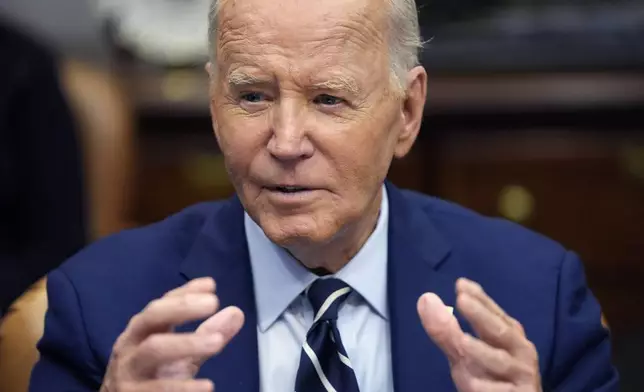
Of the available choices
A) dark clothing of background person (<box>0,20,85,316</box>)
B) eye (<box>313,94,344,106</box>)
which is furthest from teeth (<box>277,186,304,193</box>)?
dark clothing of background person (<box>0,20,85,316</box>)

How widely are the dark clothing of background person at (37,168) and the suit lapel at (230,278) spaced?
1.04 metres

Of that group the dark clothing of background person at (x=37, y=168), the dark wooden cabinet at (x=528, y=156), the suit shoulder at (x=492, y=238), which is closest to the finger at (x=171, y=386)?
the suit shoulder at (x=492, y=238)

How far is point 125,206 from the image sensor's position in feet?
9.10

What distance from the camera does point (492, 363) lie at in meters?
1.23

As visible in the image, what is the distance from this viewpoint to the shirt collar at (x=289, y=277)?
1558 millimetres

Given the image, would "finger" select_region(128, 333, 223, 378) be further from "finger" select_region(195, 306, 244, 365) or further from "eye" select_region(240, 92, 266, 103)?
"eye" select_region(240, 92, 266, 103)

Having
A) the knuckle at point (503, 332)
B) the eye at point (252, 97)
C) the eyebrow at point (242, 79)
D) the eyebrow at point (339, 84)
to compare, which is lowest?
the knuckle at point (503, 332)

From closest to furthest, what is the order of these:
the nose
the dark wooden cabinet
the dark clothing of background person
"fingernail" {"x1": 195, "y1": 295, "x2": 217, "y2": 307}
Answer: "fingernail" {"x1": 195, "y1": 295, "x2": 217, "y2": 307} → the nose → the dark clothing of background person → the dark wooden cabinet

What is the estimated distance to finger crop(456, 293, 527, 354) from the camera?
122cm

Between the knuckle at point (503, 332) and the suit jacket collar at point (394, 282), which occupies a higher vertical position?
the knuckle at point (503, 332)

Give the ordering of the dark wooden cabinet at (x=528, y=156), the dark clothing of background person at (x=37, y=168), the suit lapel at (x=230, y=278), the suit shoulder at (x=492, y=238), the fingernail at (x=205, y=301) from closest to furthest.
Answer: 1. the fingernail at (x=205, y=301)
2. the suit lapel at (x=230, y=278)
3. the suit shoulder at (x=492, y=238)
4. the dark clothing of background person at (x=37, y=168)
5. the dark wooden cabinet at (x=528, y=156)

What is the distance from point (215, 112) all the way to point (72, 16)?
2195 millimetres

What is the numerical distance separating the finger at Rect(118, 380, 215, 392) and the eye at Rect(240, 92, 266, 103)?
15.6 inches

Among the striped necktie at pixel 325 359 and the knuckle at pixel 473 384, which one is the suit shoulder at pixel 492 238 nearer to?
the striped necktie at pixel 325 359
